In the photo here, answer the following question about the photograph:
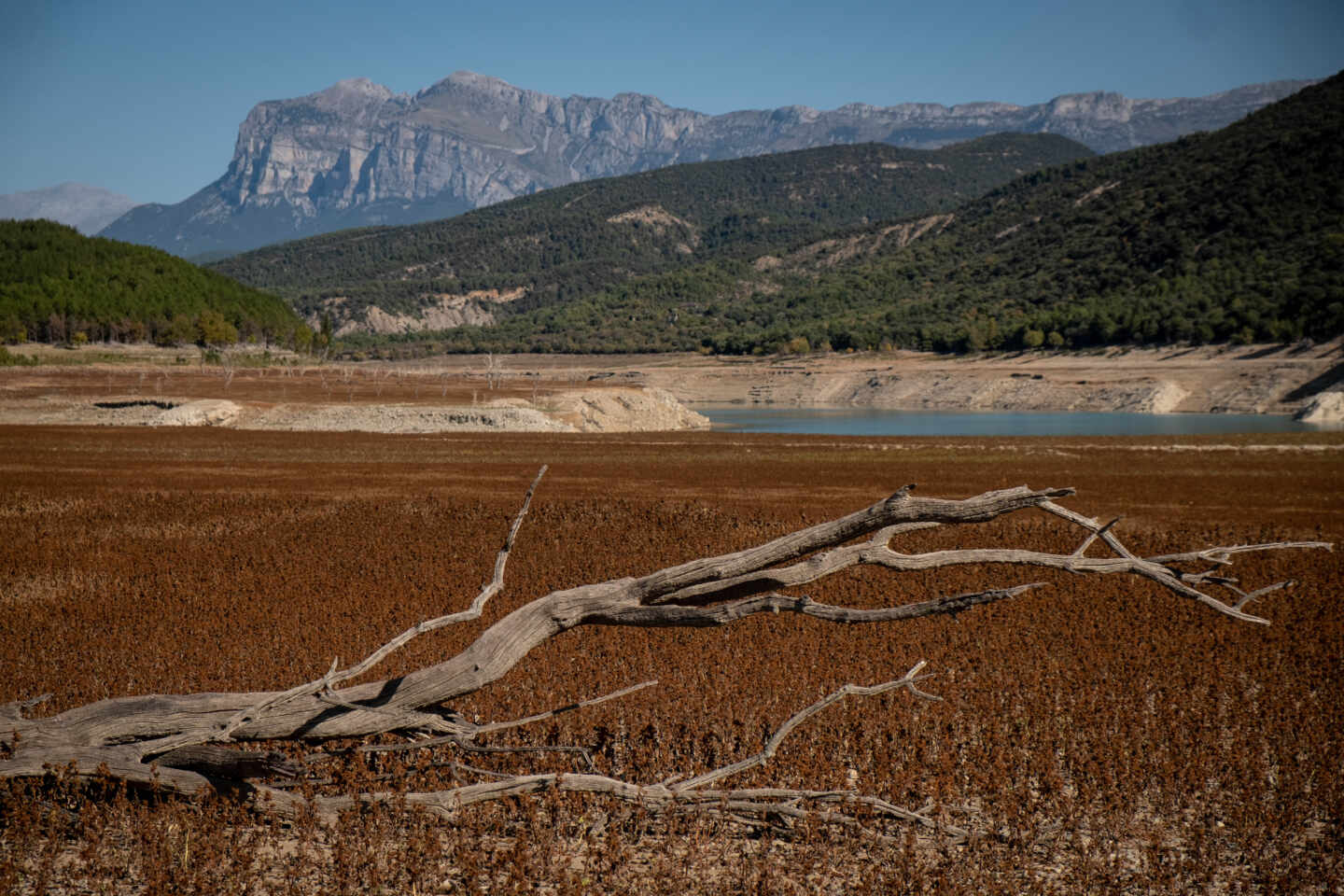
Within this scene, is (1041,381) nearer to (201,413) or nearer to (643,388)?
(643,388)

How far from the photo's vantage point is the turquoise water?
6028 centimetres

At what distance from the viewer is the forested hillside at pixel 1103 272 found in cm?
9575

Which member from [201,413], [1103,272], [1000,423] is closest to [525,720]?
[201,413]

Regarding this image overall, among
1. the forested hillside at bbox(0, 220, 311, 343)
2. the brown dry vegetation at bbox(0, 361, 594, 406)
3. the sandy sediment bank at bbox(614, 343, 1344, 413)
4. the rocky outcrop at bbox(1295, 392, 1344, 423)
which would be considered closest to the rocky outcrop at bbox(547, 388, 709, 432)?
the brown dry vegetation at bbox(0, 361, 594, 406)

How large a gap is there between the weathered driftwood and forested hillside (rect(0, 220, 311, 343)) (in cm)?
12351

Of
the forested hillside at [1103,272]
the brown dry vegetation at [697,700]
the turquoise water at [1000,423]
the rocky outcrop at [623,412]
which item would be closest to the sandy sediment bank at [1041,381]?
the turquoise water at [1000,423]

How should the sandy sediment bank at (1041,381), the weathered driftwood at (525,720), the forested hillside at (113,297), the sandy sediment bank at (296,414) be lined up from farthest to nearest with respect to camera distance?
the forested hillside at (113,297) → the sandy sediment bank at (1041,381) → the sandy sediment bank at (296,414) → the weathered driftwood at (525,720)

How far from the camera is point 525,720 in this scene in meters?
5.83

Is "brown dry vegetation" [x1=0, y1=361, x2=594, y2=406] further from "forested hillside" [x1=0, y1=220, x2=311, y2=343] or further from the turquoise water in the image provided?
"forested hillside" [x1=0, y1=220, x2=311, y2=343]

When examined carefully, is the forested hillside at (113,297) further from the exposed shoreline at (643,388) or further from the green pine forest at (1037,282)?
the exposed shoreline at (643,388)

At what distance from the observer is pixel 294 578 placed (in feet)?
47.5

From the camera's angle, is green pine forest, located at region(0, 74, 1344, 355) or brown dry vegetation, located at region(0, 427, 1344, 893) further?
green pine forest, located at region(0, 74, 1344, 355)

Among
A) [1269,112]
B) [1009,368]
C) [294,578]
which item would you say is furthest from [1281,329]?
[294,578]

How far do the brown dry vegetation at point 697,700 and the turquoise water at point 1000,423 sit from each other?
1577 inches
